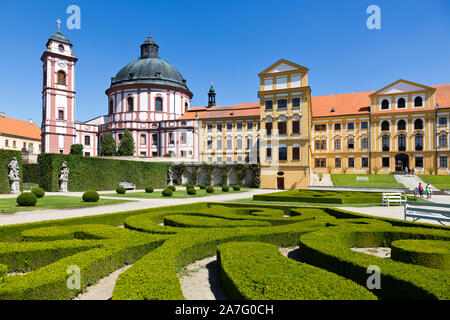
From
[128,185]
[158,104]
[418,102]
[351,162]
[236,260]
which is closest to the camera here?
[236,260]

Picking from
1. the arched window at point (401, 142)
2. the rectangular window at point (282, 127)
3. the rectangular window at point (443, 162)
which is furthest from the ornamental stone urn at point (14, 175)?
the rectangular window at point (443, 162)

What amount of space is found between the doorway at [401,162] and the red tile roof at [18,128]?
73282 millimetres

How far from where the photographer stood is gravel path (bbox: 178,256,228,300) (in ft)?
14.6

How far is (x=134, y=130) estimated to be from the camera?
61.1 meters

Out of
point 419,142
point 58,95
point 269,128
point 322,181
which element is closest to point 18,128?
point 58,95

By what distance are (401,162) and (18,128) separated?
78.1m

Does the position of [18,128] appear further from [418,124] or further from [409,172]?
[418,124]

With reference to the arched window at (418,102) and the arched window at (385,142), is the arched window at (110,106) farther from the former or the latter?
the arched window at (418,102)

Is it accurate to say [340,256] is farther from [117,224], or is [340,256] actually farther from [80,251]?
[117,224]

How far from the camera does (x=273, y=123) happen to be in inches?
1497

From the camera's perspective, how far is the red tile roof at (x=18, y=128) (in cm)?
6242

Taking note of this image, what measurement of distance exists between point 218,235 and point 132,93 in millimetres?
61925

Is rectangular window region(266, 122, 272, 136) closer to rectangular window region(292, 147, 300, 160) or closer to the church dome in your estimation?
rectangular window region(292, 147, 300, 160)
